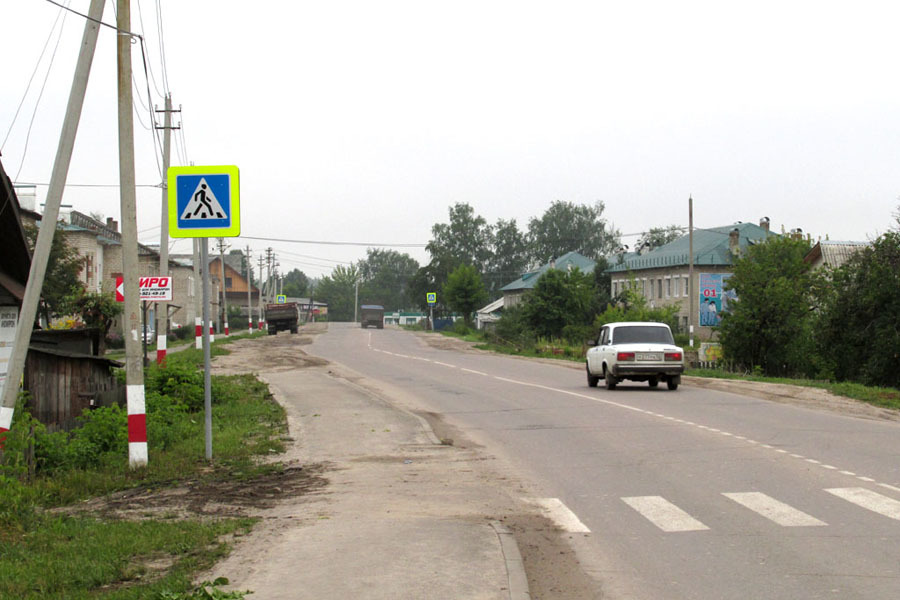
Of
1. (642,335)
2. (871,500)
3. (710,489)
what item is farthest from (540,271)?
(871,500)

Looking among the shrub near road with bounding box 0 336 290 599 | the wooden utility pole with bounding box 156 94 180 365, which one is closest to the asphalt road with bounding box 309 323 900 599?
the shrub near road with bounding box 0 336 290 599

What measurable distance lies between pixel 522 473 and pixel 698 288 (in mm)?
65832

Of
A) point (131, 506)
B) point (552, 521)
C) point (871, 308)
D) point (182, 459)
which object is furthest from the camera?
point (871, 308)

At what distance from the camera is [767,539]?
7.42 metres

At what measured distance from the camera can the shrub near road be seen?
6348 millimetres

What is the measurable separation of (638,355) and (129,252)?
562 inches

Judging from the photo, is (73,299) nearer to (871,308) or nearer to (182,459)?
(182,459)

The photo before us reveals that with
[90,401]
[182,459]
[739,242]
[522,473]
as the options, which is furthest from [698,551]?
[739,242]

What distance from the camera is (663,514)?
849 cm

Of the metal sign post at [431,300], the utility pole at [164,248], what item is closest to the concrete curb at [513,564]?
the utility pole at [164,248]

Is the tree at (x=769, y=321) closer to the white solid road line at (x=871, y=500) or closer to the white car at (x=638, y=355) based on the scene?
the white car at (x=638, y=355)

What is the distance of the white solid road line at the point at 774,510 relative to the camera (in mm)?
8031

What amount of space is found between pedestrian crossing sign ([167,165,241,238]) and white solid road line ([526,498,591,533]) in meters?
4.84

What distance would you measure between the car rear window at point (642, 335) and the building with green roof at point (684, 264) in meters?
47.2
